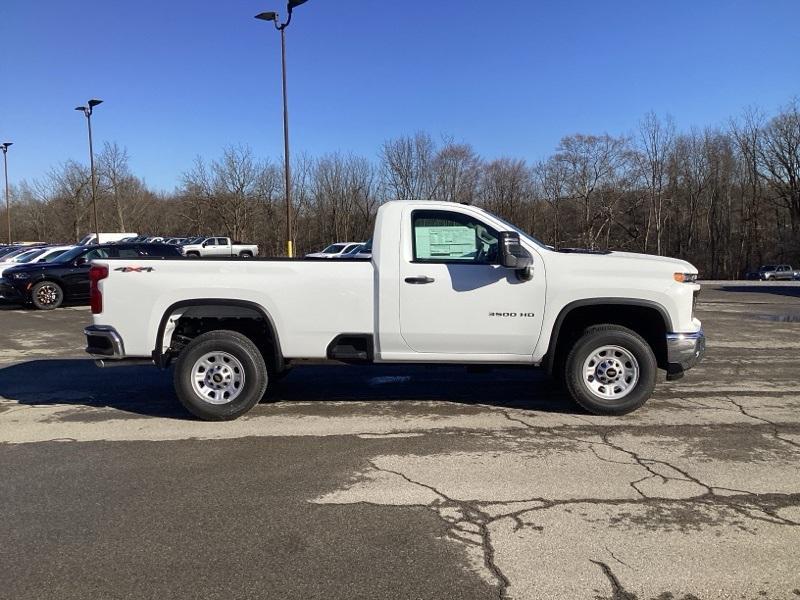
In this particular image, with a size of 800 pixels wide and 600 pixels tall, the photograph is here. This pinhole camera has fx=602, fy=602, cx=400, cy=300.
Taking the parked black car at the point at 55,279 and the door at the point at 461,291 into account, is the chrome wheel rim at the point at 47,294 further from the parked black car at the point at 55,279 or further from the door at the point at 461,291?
the door at the point at 461,291

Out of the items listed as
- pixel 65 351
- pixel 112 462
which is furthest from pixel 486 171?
pixel 112 462

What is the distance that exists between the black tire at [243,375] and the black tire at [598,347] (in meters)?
3.05

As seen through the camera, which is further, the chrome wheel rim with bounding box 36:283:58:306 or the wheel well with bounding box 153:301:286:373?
the chrome wheel rim with bounding box 36:283:58:306

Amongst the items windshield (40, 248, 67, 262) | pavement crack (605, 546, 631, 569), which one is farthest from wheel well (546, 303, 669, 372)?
windshield (40, 248, 67, 262)

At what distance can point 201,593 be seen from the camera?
2.97 meters

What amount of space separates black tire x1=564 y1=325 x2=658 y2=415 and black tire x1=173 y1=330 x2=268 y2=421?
3050 millimetres

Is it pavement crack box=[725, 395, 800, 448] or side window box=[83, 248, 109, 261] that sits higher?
side window box=[83, 248, 109, 261]

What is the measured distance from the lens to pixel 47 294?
1620 cm

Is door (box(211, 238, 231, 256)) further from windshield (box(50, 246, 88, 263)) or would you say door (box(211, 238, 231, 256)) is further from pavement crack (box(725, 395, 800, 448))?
pavement crack (box(725, 395, 800, 448))

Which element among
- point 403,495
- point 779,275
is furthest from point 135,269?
point 779,275

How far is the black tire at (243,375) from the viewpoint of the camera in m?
5.81

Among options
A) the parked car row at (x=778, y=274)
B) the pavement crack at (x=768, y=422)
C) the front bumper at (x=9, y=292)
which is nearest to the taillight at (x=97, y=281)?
the pavement crack at (x=768, y=422)

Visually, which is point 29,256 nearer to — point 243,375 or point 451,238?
point 243,375

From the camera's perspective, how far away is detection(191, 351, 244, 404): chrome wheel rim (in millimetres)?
5871
